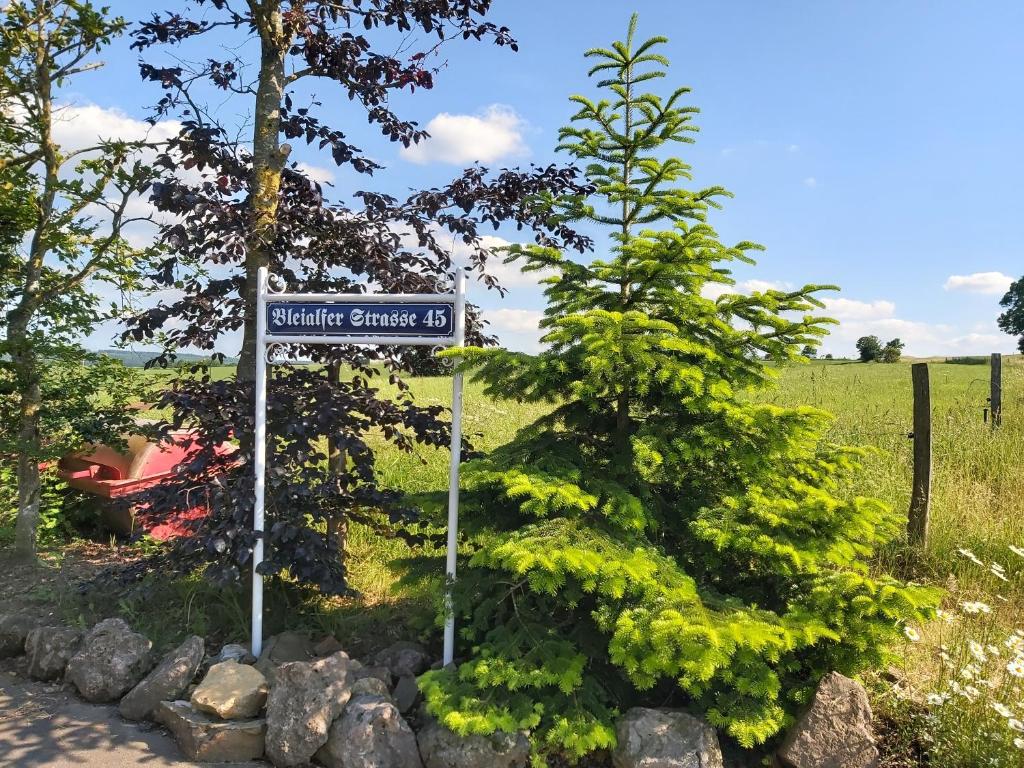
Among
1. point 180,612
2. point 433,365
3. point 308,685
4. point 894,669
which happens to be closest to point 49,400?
point 180,612

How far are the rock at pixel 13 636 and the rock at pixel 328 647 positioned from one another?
2.21 meters

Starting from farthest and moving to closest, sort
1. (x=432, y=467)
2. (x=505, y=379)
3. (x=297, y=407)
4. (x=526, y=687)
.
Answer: (x=432, y=467) → (x=297, y=407) → (x=505, y=379) → (x=526, y=687)

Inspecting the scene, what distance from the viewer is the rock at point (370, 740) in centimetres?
330

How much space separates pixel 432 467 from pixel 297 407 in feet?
14.2

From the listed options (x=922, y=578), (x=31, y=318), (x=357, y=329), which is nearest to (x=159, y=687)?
(x=357, y=329)

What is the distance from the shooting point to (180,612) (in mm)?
4961

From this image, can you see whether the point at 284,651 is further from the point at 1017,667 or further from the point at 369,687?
the point at 1017,667

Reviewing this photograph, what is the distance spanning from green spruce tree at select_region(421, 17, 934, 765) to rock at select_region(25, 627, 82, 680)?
268cm

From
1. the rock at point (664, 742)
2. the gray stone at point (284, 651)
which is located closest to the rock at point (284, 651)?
the gray stone at point (284, 651)

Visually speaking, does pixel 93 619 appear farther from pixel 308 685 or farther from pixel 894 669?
pixel 894 669

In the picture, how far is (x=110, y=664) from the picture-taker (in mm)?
4141

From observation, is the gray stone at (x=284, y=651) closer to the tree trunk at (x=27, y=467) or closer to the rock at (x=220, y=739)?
the rock at (x=220, y=739)

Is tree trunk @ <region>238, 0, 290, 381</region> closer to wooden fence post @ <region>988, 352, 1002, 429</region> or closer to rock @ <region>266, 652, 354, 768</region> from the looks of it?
rock @ <region>266, 652, 354, 768</region>

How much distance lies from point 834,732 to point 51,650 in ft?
15.4
